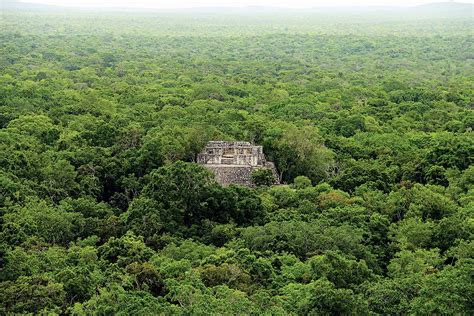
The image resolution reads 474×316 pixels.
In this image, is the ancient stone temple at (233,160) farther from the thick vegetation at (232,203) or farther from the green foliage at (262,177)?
the thick vegetation at (232,203)

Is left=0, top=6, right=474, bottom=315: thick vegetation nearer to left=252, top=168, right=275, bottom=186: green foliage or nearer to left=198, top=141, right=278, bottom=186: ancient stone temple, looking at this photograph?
left=252, top=168, right=275, bottom=186: green foliage

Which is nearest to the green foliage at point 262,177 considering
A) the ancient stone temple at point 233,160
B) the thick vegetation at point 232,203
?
the thick vegetation at point 232,203

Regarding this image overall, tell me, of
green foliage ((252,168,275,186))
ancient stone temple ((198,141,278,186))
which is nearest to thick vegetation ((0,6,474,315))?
green foliage ((252,168,275,186))

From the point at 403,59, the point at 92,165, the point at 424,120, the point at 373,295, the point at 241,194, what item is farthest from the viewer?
the point at 403,59

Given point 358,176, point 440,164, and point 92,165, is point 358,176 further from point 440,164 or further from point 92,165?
point 92,165

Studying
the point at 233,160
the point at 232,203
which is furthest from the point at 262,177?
the point at 232,203

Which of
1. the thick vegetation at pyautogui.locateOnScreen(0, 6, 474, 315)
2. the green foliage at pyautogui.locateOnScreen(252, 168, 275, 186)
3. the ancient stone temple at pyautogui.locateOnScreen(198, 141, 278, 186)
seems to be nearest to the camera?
the thick vegetation at pyautogui.locateOnScreen(0, 6, 474, 315)

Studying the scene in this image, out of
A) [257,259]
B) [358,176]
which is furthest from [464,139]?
[257,259]
